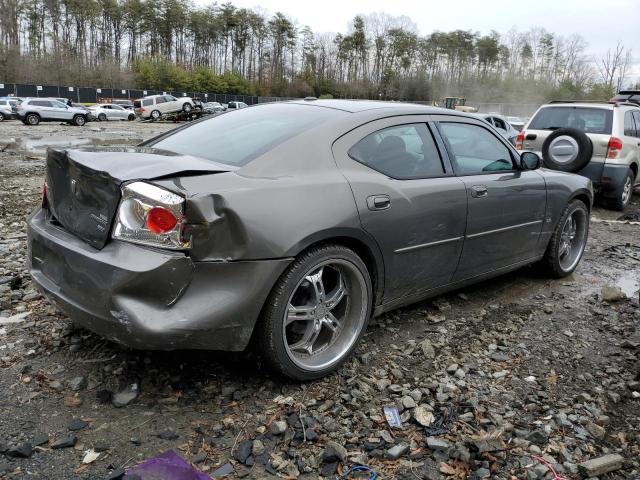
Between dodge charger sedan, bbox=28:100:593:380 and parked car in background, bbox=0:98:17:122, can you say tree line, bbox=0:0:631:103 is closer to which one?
parked car in background, bbox=0:98:17:122

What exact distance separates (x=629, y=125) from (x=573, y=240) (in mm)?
5082

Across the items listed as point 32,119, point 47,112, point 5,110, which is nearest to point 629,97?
point 32,119

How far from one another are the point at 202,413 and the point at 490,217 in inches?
95.2

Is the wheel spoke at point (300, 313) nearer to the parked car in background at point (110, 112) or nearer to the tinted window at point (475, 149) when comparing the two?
the tinted window at point (475, 149)

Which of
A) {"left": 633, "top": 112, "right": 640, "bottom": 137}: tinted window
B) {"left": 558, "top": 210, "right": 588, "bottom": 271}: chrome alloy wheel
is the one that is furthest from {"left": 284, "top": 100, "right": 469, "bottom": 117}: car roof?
{"left": 633, "top": 112, "right": 640, "bottom": 137}: tinted window

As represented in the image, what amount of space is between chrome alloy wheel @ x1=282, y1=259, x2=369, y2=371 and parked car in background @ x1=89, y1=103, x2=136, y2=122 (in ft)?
131

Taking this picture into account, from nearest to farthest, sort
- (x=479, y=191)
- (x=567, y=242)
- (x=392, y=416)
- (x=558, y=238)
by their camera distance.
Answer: (x=392, y=416), (x=479, y=191), (x=558, y=238), (x=567, y=242)

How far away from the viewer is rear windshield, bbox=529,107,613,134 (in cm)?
882

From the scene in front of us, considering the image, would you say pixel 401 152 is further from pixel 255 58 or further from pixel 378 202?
pixel 255 58

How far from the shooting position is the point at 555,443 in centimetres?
254

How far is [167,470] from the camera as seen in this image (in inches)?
81.4

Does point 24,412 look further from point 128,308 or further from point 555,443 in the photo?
point 555,443

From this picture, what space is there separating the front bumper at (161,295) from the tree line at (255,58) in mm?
65344

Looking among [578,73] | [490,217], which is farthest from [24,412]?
[578,73]
